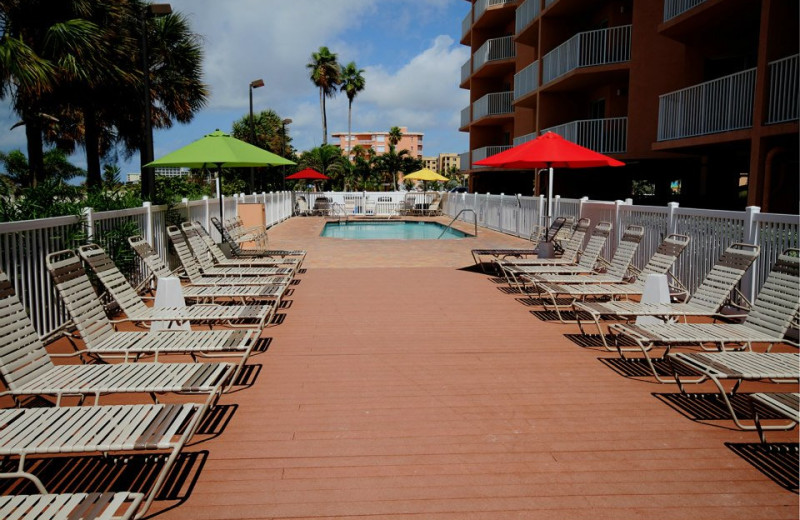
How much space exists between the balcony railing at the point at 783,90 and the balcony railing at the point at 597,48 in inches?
328

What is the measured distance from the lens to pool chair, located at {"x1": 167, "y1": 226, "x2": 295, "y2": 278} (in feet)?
24.3

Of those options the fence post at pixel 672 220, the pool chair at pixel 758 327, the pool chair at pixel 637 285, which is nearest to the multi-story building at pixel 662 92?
the fence post at pixel 672 220

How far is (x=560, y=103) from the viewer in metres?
23.5

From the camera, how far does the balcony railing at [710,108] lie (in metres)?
12.3

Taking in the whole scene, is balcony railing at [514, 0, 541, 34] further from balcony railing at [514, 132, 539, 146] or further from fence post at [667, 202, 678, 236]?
fence post at [667, 202, 678, 236]

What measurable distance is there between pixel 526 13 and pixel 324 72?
35819mm

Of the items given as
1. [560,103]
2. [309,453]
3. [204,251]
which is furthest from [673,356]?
[560,103]

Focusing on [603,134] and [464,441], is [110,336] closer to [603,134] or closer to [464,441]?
[464,441]

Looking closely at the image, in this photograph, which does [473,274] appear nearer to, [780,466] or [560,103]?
[780,466]

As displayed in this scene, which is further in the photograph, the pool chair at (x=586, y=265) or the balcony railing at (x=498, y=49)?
the balcony railing at (x=498, y=49)

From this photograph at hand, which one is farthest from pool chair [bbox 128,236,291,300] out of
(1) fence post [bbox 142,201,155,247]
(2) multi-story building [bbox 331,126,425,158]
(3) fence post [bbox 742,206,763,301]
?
(2) multi-story building [bbox 331,126,425,158]

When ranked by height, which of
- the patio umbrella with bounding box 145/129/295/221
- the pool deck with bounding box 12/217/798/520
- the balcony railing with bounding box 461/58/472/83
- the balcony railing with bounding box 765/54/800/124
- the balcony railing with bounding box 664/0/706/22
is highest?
the balcony railing with bounding box 461/58/472/83

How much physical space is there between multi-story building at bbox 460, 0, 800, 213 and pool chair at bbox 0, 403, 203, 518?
11636 mm

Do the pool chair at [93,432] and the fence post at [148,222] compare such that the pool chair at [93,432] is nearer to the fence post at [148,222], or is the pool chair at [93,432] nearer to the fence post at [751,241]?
the fence post at [148,222]
